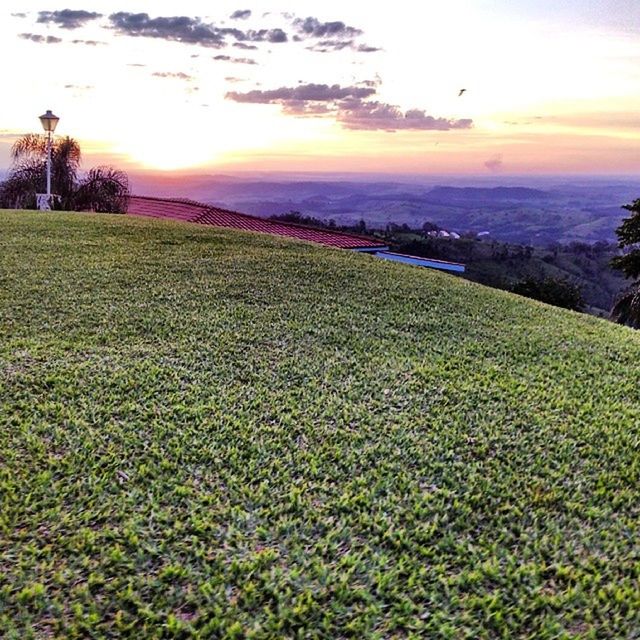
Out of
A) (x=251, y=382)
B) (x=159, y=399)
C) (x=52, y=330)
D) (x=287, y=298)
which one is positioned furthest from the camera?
(x=287, y=298)

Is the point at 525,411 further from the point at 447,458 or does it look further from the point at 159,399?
the point at 159,399

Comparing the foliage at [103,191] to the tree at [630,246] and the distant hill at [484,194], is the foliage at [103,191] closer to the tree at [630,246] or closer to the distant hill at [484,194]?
the tree at [630,246]

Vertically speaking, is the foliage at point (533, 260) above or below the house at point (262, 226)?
below

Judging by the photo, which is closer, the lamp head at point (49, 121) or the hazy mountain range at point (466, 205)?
the lamp head at point (49, 121)

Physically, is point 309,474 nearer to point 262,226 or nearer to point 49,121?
point 262,226

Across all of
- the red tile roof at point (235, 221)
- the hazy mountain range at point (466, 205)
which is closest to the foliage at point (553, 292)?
the red tile roof at point (235, 221)

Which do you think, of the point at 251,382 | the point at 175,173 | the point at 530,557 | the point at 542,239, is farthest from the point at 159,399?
the point at 542,239

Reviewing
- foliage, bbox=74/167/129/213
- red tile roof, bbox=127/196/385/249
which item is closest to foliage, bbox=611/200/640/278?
red tile roof, bbox=127/196/385/249
